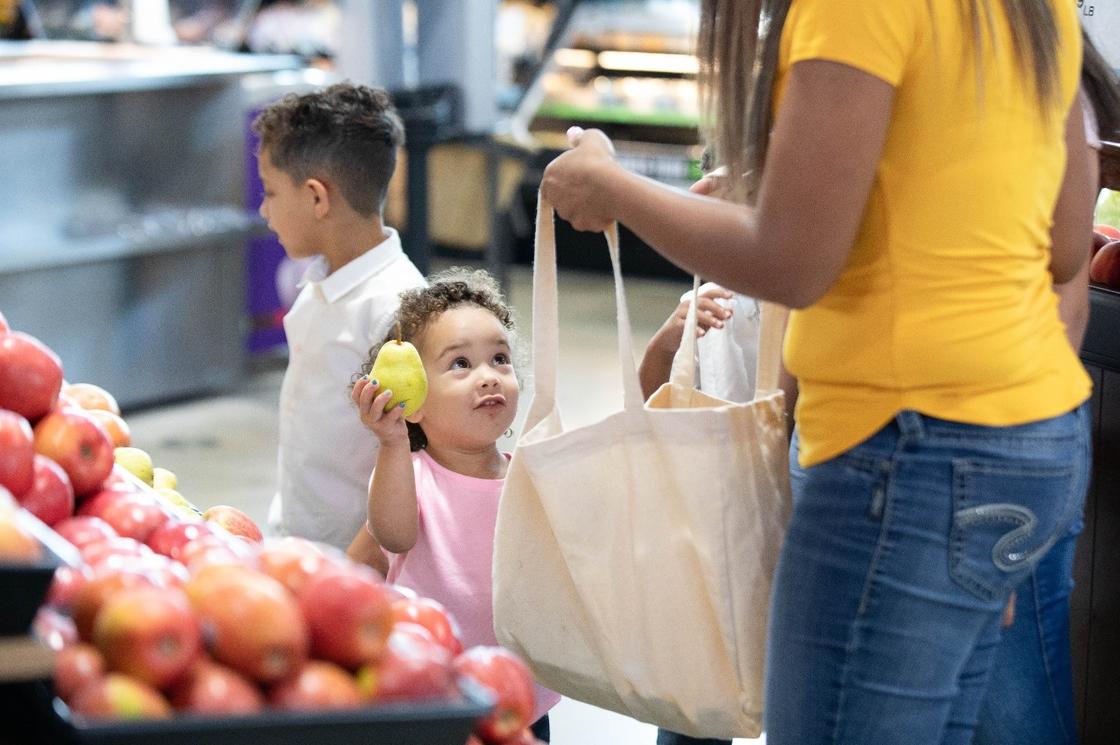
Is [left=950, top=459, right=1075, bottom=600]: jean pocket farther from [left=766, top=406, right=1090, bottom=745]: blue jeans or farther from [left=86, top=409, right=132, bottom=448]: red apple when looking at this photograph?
[left=86, top=409, right=132, bottom=448]: red apple

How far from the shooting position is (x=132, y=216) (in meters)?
6.30

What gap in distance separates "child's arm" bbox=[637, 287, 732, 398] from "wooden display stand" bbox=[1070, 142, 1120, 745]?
76 cm

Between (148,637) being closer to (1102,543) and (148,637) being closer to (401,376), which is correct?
(401,376)

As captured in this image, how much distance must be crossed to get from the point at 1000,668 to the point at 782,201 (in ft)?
2.69

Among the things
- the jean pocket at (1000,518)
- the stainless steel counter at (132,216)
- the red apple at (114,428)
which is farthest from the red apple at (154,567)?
the stainless steel counter at (132,216)

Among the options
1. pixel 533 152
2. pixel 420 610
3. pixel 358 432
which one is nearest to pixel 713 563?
→ pixel 420 610

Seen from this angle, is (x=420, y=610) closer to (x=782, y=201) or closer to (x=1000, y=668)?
(x=782, y=201)

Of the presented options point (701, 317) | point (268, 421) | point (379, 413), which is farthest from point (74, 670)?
point (268, 421)

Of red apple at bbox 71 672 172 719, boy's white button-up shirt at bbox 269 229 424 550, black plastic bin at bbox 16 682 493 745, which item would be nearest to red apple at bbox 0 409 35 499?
black plastic bin at bbox 16 682 493 745

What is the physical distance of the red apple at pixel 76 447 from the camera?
190 cm

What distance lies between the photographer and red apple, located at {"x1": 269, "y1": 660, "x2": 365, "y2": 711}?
4.25ft

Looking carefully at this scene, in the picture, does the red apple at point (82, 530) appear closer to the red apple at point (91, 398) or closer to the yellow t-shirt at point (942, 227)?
the yellow t-shirt at point (942, 227)

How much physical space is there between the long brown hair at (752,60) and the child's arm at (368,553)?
1072 millimetres

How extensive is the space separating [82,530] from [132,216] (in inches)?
191
